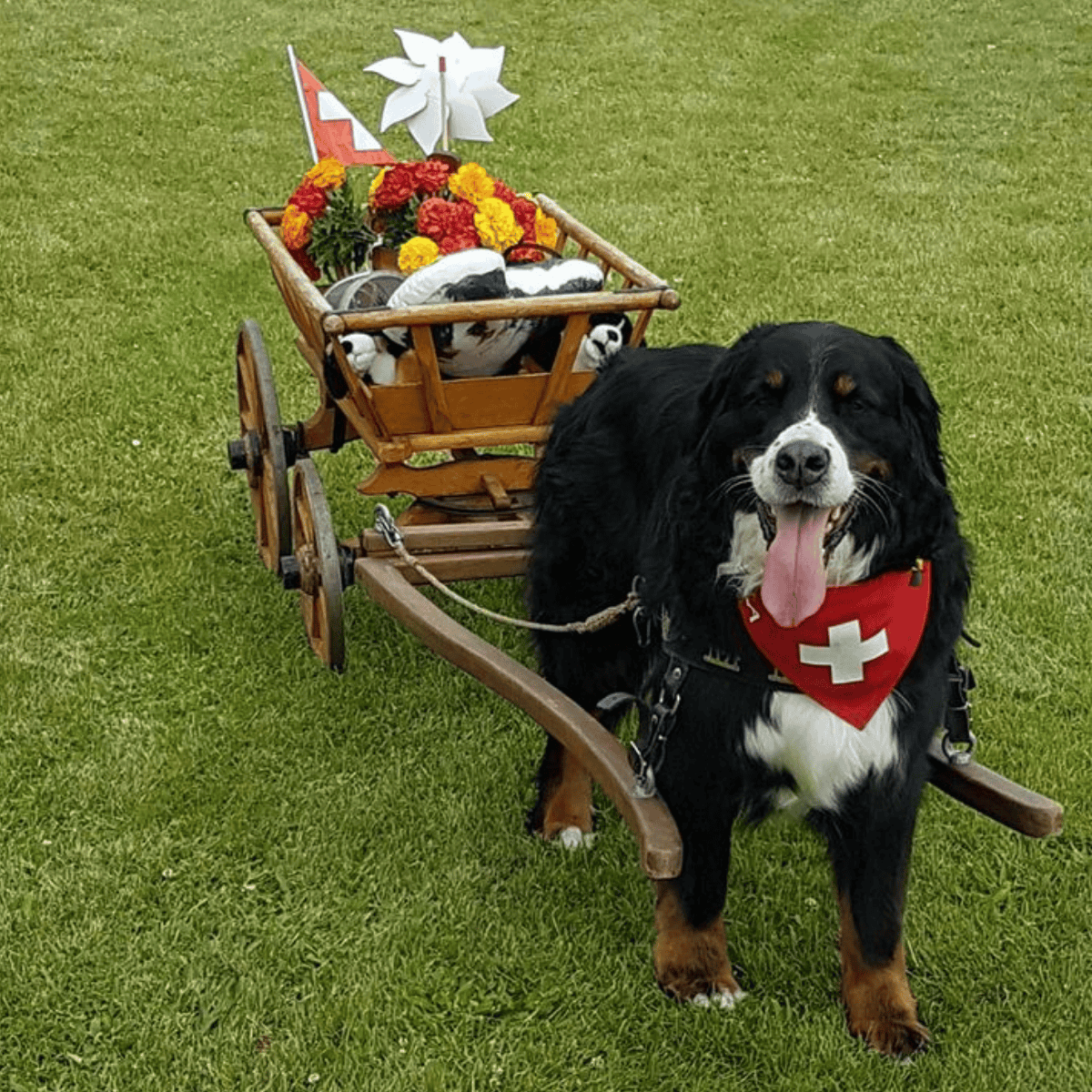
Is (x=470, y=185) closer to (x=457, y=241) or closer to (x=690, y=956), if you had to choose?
(x=457, y=241)

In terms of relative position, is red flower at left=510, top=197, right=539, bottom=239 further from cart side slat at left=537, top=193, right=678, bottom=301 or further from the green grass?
the green grass

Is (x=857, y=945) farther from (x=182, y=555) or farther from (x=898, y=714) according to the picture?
(x=182, y=555)

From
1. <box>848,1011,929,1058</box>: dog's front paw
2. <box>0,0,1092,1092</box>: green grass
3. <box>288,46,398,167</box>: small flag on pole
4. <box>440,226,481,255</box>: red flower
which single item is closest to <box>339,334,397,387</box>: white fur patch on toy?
<box>440,226,481,255</box>: red flower

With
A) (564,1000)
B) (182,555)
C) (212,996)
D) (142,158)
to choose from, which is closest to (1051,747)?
(564,1000)

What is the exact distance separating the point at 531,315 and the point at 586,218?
6.18 metres

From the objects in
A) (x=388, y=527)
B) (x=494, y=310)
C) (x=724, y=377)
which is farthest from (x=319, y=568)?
(x=724, y=377)

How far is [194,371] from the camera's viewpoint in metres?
7.02

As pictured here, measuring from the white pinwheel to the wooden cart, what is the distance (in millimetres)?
577

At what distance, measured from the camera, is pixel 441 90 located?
15.8 feet

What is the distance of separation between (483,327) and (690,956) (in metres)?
1.76

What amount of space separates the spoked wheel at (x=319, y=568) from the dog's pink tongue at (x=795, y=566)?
1738 millimetres

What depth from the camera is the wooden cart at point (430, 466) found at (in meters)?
3.63

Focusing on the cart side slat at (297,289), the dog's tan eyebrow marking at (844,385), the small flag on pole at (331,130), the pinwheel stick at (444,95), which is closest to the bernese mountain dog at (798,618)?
the dog's tan eyebrow marking at (844,385)

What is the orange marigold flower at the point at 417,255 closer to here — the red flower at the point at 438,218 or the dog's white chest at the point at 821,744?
the red flower at the point at 438,218
